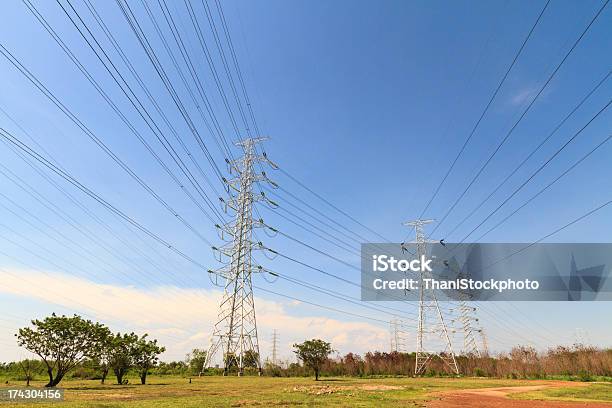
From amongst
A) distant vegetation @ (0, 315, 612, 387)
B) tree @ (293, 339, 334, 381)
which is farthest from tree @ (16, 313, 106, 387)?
tree @ (293, 339, 334, 381)

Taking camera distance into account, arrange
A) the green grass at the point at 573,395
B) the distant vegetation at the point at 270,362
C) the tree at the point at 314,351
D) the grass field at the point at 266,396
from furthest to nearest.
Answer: the tree at the point at 314,351
the distant vegetation at the point at 270,362
the green grass at the point at 573,395
the grass field at the point at 266,396

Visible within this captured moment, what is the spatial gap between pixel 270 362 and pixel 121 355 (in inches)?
1131

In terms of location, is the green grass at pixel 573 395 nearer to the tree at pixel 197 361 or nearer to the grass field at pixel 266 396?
the grass field at pixel 266 396

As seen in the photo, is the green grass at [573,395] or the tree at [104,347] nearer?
the green grass at [573,395]

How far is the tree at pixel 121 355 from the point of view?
39.4 metres

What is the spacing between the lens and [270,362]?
6284cm

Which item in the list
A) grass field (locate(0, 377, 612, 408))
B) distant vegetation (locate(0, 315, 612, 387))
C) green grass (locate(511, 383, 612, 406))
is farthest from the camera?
distant vegetation (locate(0, 315, 612, 387))

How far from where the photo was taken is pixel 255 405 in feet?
54.4

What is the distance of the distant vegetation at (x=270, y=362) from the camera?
3122cm

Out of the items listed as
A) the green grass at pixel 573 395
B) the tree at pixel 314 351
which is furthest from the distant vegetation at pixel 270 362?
the green grass at pixel 573 395

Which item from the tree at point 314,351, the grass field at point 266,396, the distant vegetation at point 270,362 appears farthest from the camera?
the tree at point 314,351

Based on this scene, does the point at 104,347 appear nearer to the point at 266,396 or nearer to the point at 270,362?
the point at 266,396

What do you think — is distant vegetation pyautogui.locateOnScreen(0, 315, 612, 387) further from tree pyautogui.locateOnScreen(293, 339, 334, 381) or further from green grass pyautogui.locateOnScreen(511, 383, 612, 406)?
green grass pyautogui.locateOnScreen(511, 383, 612, 406)

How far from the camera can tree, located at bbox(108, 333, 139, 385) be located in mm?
39406
